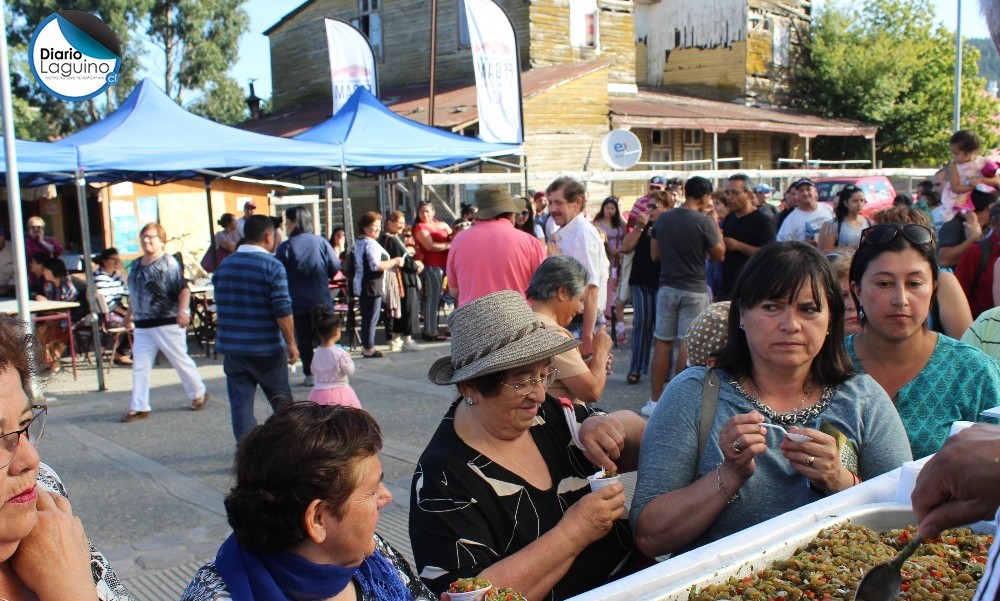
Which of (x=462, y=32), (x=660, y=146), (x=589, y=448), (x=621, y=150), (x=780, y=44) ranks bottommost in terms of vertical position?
(x=589, y=448)

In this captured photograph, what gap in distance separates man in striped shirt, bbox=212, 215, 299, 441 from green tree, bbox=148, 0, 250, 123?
34215 mm

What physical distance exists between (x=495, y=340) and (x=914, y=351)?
1.63 m

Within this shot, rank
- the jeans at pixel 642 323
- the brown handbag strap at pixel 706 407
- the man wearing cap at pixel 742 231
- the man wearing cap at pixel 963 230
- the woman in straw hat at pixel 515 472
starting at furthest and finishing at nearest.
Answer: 1. the man wearing cap at pixel 742 231
2. the jeans at pixel 642 323
3. the man wearing cap at pixel 963 230
4. the brown handbag strap at pixel 706 407
5. the woman in straw hat at pixel 515 472

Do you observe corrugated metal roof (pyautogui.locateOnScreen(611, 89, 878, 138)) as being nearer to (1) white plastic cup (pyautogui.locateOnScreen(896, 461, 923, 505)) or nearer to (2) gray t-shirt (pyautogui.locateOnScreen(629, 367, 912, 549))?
(2) gray t-shirt (pyautogui.locateOnScreen(629, 367, 912, 549))

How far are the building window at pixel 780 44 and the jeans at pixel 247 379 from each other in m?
30.2

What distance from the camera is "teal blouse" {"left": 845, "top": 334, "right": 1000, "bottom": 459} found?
9.93ft

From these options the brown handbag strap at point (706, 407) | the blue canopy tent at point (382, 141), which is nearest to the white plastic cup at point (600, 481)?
the brown handbag strap at point (706, 407)

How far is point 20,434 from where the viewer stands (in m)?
1.65

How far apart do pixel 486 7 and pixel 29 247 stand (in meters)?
7.71

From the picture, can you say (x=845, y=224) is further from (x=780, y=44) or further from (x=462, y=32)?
(x=780, y=44)

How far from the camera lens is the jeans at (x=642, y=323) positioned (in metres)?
8.54

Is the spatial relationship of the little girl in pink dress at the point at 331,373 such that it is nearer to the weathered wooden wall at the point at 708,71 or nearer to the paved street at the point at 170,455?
the paved street at the point at 170,455

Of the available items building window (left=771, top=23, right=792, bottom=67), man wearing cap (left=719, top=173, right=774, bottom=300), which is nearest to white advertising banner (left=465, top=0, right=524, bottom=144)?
man wearing cap (left=719, top=173, right=774, bottom=300)

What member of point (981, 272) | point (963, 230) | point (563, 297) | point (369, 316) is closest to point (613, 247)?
point (369, 316)
